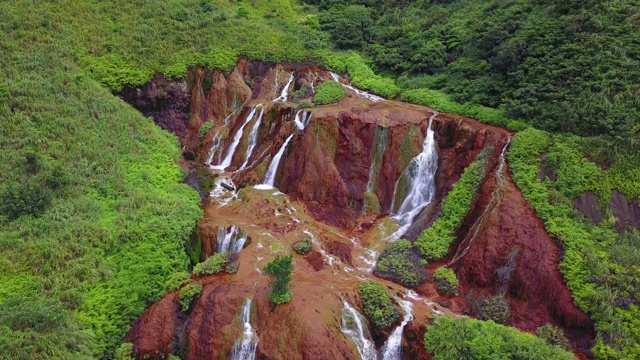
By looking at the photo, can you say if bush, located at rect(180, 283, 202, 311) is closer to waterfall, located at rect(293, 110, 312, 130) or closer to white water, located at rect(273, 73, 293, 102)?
waterfall, located at rect(293, 110, 312, 130)

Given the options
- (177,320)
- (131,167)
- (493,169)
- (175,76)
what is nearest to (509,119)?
(493,169)

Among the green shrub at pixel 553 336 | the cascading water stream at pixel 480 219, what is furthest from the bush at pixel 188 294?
the green shrub at pixel 553 336

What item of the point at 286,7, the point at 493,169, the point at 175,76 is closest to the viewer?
the point at 493,169

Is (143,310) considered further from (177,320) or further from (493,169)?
(493,169)

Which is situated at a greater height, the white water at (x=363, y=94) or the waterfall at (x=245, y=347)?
the white water at (x=363, y=94)

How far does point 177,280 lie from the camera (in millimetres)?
14008

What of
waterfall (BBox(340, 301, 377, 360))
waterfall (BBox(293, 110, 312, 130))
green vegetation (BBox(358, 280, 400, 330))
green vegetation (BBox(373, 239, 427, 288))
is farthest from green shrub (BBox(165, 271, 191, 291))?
waterfall (BBox(293, 110, 312, 130))

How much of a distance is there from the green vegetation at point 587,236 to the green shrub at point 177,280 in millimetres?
12670

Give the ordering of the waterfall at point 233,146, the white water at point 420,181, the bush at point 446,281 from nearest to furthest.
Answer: the bush at point 446,281 → the white water at point 420,181 → the waterfall at point 233,146

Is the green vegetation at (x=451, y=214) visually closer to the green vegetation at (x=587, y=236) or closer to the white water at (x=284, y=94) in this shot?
the green vegetation at (x=587, y=236)

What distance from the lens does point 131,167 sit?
61.9ft

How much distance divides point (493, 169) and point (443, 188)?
2312 millimetres

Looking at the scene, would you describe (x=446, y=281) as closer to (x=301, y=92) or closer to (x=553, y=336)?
(x=553, y=336)

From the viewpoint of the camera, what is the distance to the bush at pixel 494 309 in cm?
1293
